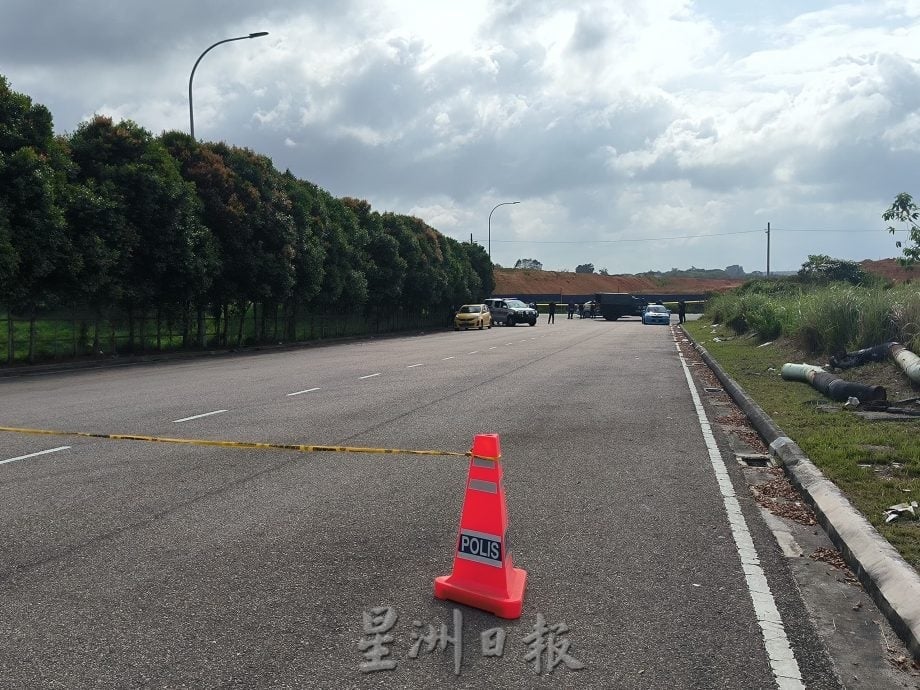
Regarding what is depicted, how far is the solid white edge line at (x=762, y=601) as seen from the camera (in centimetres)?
392

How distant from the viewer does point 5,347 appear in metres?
23.2

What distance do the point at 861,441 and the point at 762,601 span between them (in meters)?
5.31

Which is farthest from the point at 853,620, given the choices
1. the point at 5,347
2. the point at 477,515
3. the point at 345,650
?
the point at 5,347

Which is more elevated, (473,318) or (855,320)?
(855,320)

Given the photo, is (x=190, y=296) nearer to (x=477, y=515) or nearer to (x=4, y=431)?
(x=4, y=431)

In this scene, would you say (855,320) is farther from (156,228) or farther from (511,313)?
(511,313)

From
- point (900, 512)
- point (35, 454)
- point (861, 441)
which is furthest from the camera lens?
point (861, 441)

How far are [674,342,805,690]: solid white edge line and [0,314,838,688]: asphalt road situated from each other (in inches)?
1.0

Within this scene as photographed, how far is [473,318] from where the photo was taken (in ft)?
184

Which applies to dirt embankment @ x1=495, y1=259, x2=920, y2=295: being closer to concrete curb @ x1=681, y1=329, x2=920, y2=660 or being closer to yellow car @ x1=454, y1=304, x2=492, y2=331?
yellow car @ x1=454, y1=304, x2=492, y2=331

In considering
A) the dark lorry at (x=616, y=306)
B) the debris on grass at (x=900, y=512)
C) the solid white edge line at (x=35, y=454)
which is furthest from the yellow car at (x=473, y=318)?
the debris on grass at (x=900, y=512)

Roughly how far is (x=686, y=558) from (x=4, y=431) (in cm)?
836

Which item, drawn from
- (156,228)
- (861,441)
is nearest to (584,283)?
(156,228)

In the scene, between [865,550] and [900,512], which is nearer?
[865,550]
